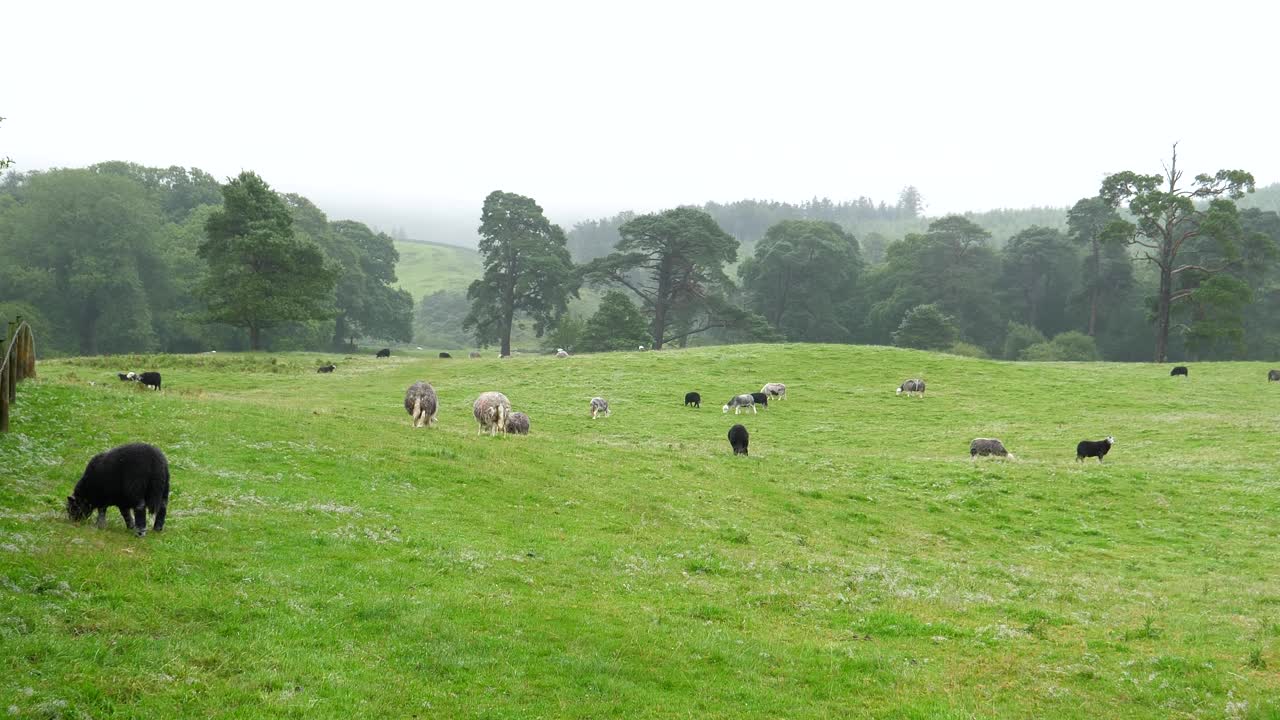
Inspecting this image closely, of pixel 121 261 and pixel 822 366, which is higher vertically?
pixel 121 261

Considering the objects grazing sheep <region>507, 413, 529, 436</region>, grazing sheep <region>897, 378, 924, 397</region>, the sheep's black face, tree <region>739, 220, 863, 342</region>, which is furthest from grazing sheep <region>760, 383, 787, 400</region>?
tree <region>739, 220, 863, 342</region>

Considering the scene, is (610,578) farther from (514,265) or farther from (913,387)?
(514,265)

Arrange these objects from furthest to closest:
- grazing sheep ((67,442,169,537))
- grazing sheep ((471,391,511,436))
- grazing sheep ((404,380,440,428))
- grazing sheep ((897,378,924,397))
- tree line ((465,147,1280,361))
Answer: tree line ((465,147,1280,361)) < grazing sheep ((897,378,924,397)) < grazing sheep ((471,391,511,436)) < grazing sheep ((404,380,440,428)) < grazing sheep ((67,442,169,537))

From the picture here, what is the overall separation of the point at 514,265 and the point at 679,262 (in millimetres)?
22105

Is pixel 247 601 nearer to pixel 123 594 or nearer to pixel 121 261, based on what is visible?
pixel 123 594

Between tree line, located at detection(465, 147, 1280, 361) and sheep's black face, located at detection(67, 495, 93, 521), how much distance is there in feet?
270

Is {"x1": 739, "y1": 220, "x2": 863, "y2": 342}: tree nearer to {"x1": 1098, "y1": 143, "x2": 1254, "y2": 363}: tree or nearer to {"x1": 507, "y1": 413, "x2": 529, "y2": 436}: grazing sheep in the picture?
{"x1": 1098, "y1": 143, "x2": 1254, "y2": 363}: tree

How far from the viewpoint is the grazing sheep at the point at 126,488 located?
43.7 ft

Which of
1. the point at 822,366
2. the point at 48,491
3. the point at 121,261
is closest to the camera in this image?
the point at 48,491

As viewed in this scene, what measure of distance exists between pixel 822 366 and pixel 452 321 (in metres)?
130

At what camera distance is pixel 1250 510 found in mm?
27078

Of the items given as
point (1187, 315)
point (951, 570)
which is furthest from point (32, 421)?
point (1187, 315)

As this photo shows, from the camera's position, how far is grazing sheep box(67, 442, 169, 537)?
43.7 ft

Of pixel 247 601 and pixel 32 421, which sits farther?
pixel 32 421
